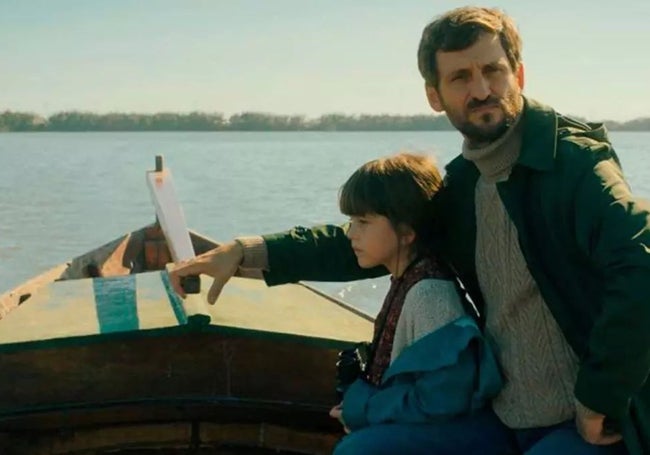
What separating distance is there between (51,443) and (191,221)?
19.5 metres

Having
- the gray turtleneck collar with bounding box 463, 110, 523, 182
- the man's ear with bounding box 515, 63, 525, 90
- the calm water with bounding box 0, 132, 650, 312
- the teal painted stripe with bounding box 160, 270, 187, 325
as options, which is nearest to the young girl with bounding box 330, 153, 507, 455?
the gray turtleneck collar with bounding box 463, 110, 523, 182

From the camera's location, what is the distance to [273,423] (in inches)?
148

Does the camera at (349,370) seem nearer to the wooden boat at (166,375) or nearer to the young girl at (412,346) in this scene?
the young girl at (412,346)

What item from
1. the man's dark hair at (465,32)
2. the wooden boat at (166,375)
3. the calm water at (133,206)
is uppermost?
the man's dark hair at (465,32)

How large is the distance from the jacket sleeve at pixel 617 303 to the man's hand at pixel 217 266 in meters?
1.14

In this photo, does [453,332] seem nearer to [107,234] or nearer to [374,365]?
[374,365]

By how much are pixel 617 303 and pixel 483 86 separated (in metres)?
0.64

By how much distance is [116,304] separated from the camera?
3.72m

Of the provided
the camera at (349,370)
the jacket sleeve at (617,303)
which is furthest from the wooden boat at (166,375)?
the jacket sleeve at (617,303)

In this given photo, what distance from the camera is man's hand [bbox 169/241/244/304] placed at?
2.90m

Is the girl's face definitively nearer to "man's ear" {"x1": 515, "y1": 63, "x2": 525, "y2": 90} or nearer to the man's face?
the man's face

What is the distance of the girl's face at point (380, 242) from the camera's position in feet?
8.48

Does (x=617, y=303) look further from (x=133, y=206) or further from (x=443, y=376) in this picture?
(x=133, y=206)

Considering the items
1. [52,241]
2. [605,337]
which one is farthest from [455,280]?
[52,241]
